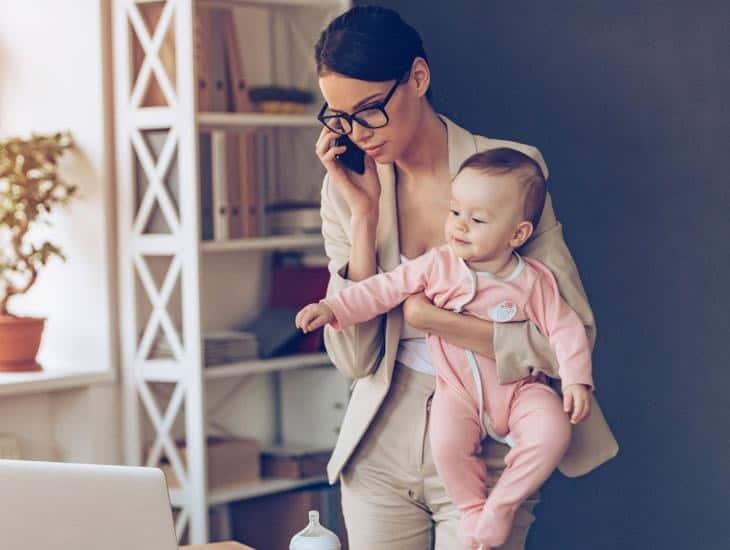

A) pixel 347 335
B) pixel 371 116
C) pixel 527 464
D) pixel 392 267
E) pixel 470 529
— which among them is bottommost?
pixel 470 529

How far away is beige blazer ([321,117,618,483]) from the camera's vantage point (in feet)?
7.43

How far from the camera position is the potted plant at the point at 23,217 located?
13.2 feet

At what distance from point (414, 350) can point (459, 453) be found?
0.24m

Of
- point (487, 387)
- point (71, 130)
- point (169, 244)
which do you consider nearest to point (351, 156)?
point (487, 387)

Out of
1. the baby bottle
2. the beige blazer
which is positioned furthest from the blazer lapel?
the baby bottle

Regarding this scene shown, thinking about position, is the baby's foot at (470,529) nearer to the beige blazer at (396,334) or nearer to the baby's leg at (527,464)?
the baby's leg at (527,464)

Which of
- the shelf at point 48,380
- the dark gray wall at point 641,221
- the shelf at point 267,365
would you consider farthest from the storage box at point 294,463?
the dark gray wall at point 641,221

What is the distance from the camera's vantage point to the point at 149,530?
1842 mm

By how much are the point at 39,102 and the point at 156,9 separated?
0.55 m

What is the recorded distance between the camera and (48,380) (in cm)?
398

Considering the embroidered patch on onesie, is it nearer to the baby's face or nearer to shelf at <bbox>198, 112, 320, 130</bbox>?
the baby's face

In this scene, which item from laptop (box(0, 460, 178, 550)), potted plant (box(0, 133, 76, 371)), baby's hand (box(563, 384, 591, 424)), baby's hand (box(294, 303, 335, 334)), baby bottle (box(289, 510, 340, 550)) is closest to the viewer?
laptop (box(0, 460, 178, 550))

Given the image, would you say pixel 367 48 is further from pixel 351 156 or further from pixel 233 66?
pixel 233 66

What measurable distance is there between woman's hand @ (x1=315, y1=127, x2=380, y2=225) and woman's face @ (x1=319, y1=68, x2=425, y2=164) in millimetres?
104
